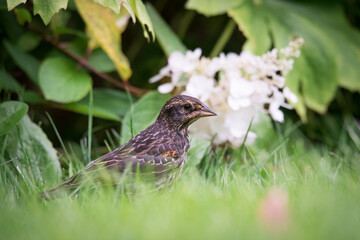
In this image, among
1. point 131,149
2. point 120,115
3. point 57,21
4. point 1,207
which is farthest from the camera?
point 57,21

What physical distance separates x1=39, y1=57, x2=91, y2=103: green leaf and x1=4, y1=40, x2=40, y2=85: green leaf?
18 cm

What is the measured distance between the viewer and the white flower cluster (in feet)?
10.4

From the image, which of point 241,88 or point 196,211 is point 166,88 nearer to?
point 241,88

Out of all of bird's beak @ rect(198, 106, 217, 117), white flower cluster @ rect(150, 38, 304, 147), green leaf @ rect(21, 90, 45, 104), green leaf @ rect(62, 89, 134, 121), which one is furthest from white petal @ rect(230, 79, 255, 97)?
green leaf @ rect(21, 90, 45, 104)

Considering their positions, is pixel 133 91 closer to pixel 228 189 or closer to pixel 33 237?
pixel 228 189

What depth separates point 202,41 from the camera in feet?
16.7

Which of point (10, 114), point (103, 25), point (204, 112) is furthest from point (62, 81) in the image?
point (204, 112)

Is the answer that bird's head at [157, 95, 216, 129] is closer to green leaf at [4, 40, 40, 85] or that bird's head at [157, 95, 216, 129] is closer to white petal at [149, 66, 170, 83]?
white petal at [149, 66, 170, 83]

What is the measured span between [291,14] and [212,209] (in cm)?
247

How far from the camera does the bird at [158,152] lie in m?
2.41

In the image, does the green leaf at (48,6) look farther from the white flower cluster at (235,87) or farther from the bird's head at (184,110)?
the white flower cluster at (235,87)

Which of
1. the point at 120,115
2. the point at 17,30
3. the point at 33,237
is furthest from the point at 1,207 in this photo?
the point at 17,30

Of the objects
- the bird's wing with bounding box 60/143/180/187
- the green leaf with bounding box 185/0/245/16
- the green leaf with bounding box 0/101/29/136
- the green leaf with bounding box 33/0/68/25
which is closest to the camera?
the bird's wing with bounding box 60/143/180/187

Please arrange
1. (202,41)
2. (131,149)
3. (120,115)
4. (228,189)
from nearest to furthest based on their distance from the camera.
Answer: (228,189) < (131,149) < (120,115) < (202,41)
